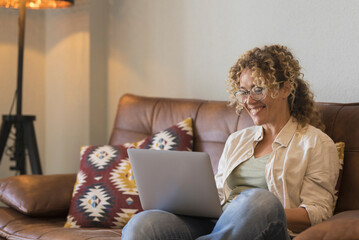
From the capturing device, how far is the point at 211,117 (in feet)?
7.97

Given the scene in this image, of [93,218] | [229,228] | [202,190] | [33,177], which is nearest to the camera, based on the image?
[229,228]

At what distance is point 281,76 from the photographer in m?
1.92

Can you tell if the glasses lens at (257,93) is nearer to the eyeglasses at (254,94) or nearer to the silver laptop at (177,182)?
the eyeglasses at (254,94)

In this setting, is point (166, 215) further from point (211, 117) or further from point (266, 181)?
point (211, 117)

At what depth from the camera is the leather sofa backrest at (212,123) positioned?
1.91m

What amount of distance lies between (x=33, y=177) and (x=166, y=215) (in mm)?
993

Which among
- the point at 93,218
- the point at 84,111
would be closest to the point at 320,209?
the point at 93,218

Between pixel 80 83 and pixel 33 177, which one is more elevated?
pixel 80 83

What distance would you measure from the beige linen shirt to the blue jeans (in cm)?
28

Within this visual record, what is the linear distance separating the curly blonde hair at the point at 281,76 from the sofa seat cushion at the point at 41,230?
721mm

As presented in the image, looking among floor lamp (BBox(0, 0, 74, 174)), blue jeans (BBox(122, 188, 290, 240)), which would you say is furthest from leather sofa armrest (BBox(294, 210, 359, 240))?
floor lamp (BBox(0, 0, 74, 174))

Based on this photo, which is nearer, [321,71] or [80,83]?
[321,71]

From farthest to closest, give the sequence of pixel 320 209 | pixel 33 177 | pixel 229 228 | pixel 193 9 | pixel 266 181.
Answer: pixel 193 9, pixel 33 177, pixel 266 181, pixel 320 209, pixel 229 228

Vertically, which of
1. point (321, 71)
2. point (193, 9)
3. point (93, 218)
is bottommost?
point (93, 218)
